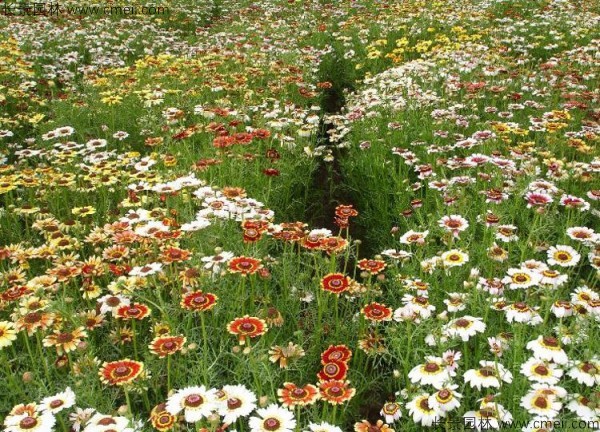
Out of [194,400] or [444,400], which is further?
[444,400]

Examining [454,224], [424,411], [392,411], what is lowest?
[392,411]

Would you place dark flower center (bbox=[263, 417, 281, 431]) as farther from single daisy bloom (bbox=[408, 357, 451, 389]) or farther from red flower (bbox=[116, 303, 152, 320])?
red flower (bbox=[116, 303, 152, 320])

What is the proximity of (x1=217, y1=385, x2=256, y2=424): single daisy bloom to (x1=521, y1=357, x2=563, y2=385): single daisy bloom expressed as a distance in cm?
101

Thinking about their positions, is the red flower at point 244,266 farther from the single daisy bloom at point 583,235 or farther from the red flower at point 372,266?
the single daisy bloom at point 583,235

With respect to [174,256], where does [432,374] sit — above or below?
below

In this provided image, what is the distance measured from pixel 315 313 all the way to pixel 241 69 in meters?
4.69

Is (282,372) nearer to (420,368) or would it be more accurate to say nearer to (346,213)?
(420,368)

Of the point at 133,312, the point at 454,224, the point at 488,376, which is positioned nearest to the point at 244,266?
the point at 133,312

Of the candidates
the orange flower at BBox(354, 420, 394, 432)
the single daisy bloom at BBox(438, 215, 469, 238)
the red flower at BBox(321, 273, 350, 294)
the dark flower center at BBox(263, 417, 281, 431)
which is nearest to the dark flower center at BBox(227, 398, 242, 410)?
the dark flower center at BBox(263, 417, 281, 431)

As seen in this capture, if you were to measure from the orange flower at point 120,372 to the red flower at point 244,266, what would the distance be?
59 cm

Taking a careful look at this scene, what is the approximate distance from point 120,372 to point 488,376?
1377 mm

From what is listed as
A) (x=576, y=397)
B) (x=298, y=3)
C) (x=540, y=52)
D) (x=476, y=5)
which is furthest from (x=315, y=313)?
(x=298, y=3)

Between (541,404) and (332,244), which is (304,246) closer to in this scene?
(332,244)

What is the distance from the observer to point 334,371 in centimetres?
212
